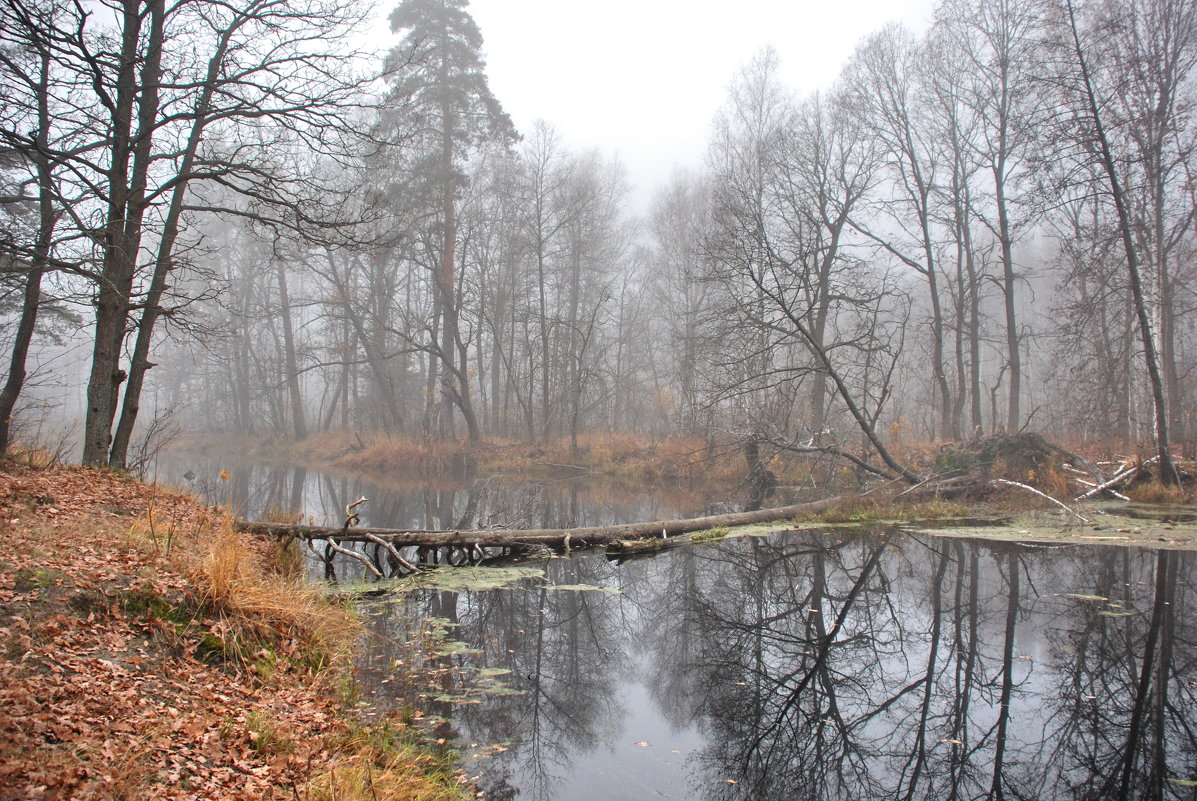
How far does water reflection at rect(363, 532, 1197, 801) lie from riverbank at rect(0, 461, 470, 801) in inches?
24.3

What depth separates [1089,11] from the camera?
40.8 ft

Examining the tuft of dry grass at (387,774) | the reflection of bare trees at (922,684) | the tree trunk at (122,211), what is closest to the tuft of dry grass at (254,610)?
the tuft of dry grass at (387,774)

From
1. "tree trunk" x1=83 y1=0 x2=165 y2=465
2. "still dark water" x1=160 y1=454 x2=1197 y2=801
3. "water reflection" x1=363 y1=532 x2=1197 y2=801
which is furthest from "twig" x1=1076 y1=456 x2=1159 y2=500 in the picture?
"tree trunk" x1=83 y1=0 x2=165 y2=465

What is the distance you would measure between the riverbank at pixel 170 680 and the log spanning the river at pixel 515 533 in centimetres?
234

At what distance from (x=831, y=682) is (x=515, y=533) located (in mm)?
5013

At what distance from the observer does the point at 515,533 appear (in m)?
9.25

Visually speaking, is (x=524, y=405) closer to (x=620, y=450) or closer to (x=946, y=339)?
(x=620, y=450)

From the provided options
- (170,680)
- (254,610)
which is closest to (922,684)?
(254,610)

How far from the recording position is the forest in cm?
875

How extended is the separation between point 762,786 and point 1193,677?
132 inches

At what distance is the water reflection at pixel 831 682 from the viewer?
388 cm

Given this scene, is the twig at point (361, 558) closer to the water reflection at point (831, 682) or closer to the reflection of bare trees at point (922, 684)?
the water reflection at point (831, 682)

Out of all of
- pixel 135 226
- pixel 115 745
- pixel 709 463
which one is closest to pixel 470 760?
pixel 115 745

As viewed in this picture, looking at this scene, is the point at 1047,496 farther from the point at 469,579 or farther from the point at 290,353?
the point at 290,353
